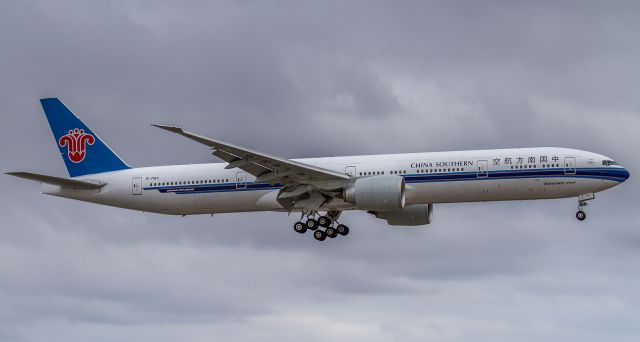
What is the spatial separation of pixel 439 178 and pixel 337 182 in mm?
5305

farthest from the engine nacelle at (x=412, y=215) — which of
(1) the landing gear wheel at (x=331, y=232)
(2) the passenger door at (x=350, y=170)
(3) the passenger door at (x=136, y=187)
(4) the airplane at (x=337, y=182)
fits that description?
(3) the passenger door at (x=136, y=187)

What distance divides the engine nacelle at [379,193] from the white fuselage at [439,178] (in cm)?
172

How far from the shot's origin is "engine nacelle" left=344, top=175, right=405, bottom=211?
58625 mm

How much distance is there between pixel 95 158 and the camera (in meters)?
68.7

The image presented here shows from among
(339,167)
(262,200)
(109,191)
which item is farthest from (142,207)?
(339,167)

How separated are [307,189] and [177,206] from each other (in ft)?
26.8

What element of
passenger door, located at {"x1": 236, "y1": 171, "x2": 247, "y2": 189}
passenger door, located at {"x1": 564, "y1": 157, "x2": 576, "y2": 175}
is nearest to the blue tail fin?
passenger door, located at {"x1": 236, "y1": 171, "x2": 247, "y2": 189}

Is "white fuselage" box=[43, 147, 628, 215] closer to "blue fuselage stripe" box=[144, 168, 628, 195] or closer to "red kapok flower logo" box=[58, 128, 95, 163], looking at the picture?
"blue fuselage stripe" box=[144, 168, 628, 195]

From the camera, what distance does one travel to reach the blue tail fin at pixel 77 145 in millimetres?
68312

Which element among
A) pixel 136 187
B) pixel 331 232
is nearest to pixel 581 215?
pixel 331 232

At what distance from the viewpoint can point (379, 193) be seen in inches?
2313

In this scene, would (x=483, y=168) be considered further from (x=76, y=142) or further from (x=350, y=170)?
(x=76, y=142)

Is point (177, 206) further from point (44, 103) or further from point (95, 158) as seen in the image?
point (44, 103)

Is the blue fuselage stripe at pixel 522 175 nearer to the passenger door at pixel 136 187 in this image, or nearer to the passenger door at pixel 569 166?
the passenger door at pixel 569 166
